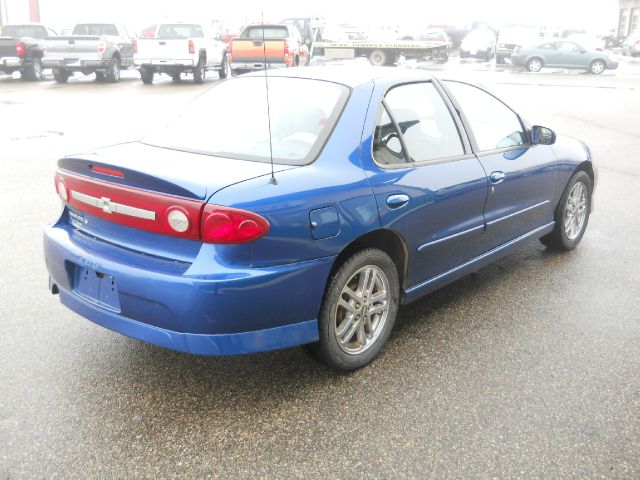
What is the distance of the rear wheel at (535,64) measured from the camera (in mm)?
27509

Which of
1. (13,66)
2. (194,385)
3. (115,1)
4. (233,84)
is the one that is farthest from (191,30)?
(115,1)

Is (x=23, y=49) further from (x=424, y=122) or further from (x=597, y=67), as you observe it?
(x=597, y=67)

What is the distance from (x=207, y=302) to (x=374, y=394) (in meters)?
1.01

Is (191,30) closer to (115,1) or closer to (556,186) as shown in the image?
(556,186)

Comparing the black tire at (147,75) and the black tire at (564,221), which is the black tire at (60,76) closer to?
the black tire at (147,75)

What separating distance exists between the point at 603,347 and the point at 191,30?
19.5m

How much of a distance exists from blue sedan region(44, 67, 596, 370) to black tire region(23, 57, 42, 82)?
1917 centimetres

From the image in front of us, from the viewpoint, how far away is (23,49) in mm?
20109

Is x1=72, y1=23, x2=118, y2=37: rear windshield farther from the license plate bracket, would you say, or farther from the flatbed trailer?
the license plate bracket

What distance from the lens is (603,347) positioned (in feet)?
12.4

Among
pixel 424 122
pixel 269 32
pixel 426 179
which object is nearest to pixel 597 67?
pixel 269 32

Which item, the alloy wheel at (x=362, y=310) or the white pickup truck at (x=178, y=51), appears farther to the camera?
the white pickup truck at (x=178, y=51)

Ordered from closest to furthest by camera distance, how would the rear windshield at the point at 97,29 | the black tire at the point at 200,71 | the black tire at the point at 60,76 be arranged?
the black tire at the point at 200,71
the black tire at the point at 60,76
the rear windshield at the point at 97,29

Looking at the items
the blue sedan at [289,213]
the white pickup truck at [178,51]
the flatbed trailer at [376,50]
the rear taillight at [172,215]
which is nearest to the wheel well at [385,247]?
the blue sedan at [289,213]
